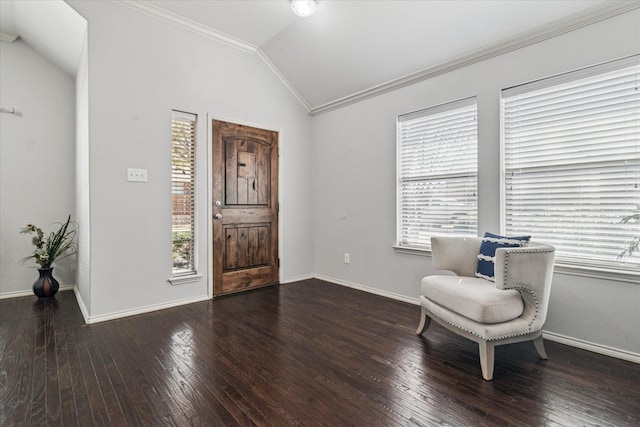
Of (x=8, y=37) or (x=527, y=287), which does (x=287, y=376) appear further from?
(x=8, y=37)

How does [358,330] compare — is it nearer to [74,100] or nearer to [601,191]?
[601,191]

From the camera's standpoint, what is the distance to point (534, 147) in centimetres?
268

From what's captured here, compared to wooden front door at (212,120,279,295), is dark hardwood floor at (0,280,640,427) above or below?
below

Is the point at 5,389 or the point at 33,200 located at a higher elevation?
the point at 33,200

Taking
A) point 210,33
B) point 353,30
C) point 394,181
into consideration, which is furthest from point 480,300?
point 210,33

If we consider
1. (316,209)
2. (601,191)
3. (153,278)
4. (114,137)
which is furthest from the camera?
(316,209)

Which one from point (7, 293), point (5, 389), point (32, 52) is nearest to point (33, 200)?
point (7, 293)

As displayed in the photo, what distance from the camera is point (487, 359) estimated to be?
6.49 ft

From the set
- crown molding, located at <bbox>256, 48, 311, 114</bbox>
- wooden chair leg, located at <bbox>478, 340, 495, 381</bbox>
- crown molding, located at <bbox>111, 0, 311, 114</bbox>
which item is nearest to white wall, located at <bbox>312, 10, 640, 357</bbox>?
crown molding, located at <bbox>256, 48, 311, 114</bbox>

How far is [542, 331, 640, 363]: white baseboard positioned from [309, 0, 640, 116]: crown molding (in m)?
2.34

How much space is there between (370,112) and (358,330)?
2.55 meters

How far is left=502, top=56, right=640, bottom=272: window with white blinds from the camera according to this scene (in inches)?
88.6

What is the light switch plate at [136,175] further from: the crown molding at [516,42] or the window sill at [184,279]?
the crown molding at [516,42]

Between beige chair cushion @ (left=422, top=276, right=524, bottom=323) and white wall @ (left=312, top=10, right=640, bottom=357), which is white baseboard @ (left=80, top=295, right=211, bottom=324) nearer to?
white wall @ (left=312, top=10, right=640, bottom=357)
